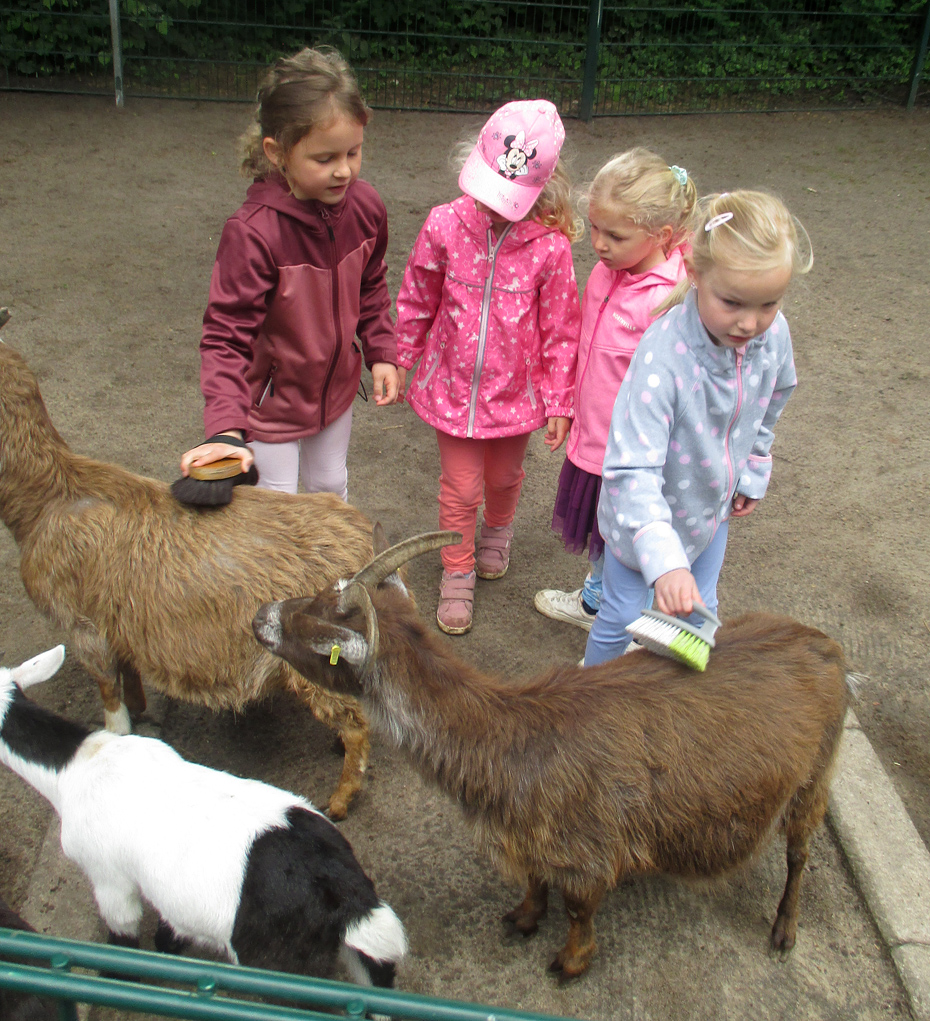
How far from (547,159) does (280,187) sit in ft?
3.04

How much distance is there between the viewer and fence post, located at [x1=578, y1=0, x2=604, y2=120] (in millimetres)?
9336

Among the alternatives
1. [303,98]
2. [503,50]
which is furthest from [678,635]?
[503,50]

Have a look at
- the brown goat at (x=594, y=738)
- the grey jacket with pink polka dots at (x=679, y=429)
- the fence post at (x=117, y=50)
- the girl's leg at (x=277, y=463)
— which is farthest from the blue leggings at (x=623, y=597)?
the fence post at (x=117, y=50)

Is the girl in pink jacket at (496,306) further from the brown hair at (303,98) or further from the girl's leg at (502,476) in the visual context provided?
the brown hair at (303,98)

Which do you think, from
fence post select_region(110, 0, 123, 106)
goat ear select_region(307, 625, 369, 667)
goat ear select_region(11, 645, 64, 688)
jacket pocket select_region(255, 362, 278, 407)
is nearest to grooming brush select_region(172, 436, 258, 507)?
jacket pocket select_region(255, 362, 278, 407)

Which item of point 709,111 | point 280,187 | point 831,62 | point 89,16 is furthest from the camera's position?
point 831,62

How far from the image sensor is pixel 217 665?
9.38 ft

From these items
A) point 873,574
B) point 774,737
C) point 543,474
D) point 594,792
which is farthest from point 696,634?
point 543,474

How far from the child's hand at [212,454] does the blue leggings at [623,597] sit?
1186 millimetres

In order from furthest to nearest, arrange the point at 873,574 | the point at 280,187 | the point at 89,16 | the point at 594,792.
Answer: the point at 89,16
the point at 873,574
the point at 280,187
the point at 594,792

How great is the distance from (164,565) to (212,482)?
302mm

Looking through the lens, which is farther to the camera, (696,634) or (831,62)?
(831,62)

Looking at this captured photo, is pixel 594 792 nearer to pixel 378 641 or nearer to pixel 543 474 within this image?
pixel 378 641

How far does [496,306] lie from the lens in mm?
3387
